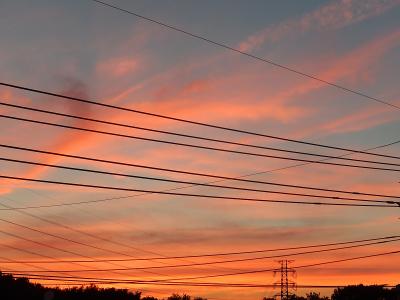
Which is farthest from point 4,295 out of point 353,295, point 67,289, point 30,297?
point 353,295

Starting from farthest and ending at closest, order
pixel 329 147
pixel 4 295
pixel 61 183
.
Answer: pixel 4 295 → pixel 329 147 → pixel 61 183

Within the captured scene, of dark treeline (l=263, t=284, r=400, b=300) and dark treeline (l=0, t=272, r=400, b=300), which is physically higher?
dark treeline (l=263, t=284, r=400, b=300)

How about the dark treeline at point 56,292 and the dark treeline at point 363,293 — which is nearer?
the dark treeline at point 56,292

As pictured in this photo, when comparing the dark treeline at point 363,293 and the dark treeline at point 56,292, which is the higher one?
the dark treeline at point 363,293

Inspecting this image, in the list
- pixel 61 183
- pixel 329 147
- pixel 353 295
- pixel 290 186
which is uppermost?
pixel 353 295

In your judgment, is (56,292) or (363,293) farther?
(363,293)

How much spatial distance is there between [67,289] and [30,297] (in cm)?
1052

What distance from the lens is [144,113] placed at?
24.5m

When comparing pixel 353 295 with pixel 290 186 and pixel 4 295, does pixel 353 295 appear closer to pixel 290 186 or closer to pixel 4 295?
pixel 4 295

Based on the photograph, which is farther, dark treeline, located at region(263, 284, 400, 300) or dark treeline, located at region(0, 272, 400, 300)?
dark treeline, located at region(263, 284, 400, 300)

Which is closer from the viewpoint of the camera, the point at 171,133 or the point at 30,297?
the point at 171,133

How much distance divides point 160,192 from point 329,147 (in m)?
9.21

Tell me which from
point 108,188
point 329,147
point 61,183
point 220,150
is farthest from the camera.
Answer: point 329,147

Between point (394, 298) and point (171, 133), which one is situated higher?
point (394, 298)
